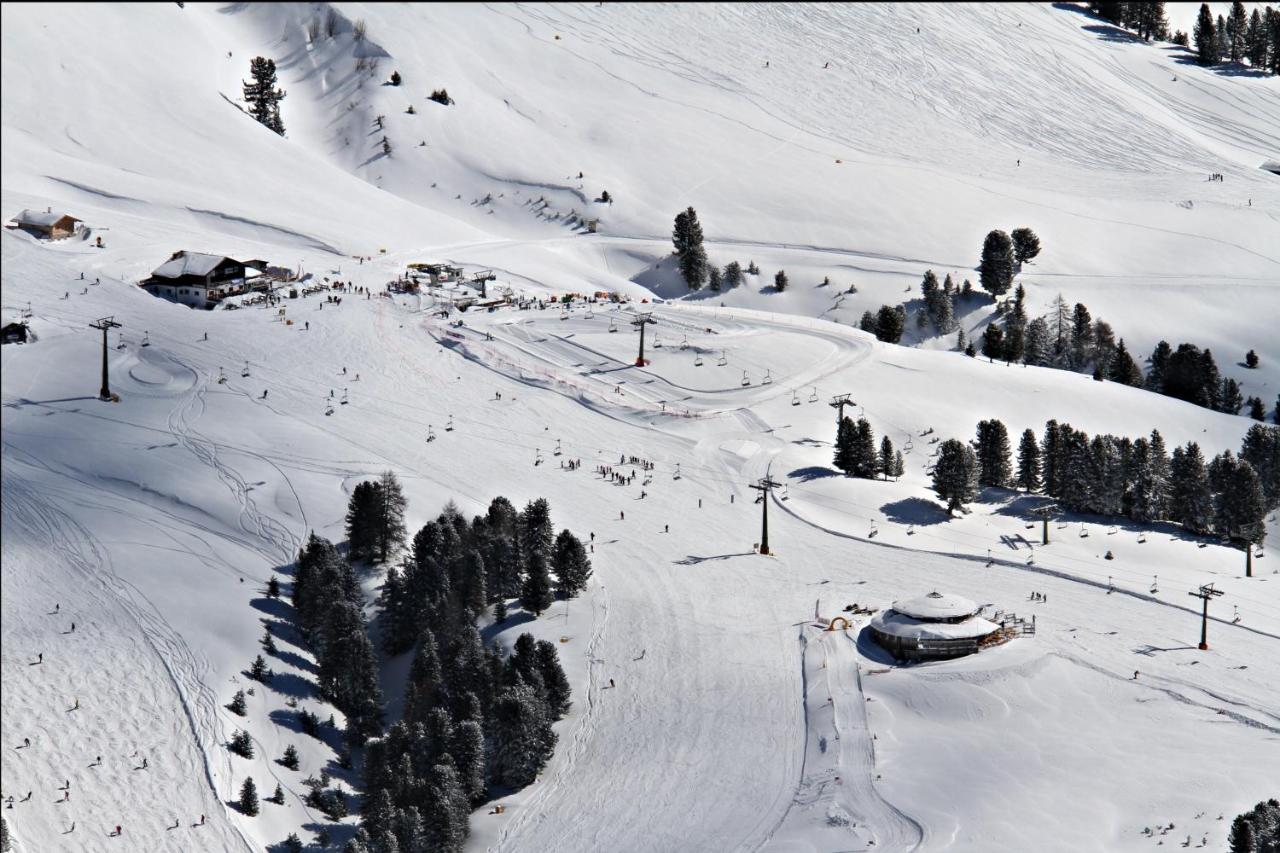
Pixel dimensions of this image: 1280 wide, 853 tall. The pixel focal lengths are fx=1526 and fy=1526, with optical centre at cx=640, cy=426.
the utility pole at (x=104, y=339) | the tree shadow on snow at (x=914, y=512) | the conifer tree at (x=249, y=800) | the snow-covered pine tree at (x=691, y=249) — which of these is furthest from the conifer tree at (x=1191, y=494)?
the utility pole at (x=104, y=339)

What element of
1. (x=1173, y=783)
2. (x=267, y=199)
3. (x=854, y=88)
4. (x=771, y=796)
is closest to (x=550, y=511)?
(x=771, y=796)

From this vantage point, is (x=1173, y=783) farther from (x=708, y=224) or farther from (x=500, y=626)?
(x=708, y=224)

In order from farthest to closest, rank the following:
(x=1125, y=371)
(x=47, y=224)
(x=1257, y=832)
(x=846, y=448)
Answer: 1. (x=47, y=224)
2. (x=1125, y=371)
3. (x=846, y=448)
4. (x=1257, y=832)

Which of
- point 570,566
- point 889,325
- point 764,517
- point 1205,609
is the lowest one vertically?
point 570,566

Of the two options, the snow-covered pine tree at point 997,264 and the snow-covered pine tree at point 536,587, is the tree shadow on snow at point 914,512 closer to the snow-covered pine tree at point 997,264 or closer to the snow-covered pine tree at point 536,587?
the snow-covered pine tree at point 536,587

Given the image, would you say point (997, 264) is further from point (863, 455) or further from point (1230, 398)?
point (863, 455)

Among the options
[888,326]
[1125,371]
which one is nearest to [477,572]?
[888,326]

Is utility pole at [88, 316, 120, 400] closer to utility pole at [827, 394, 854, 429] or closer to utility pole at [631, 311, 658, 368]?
utility pole at [631, 311, 658, 368]
